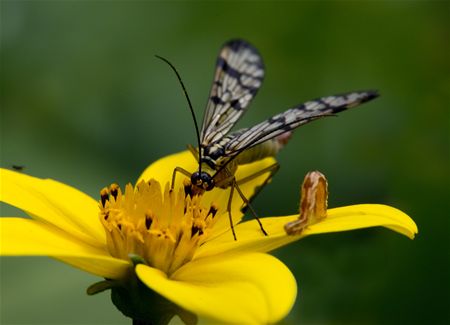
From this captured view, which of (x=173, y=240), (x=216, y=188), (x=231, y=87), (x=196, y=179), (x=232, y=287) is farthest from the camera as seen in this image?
(x=231, y=87)

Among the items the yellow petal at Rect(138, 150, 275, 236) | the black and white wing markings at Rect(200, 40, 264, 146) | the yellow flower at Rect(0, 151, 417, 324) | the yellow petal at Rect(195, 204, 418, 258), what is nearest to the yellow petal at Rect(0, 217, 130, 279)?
the yellow flower at Rect(0, 151, 417, 324)

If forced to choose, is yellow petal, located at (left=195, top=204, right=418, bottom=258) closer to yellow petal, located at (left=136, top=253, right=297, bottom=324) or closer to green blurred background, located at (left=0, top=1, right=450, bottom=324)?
yellow petal, located at (left=136, top=253, right=297, bottom=324)

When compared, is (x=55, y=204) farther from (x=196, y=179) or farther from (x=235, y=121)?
(x=235, y=121)

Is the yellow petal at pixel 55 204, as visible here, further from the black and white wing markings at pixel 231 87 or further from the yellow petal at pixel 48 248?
the black and white wing markings at pixel 231 87

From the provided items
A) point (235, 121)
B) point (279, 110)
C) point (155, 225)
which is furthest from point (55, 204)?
point (279, 110)

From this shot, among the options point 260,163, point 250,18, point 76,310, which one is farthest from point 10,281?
point 250,18

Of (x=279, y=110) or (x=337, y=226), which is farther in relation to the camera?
(x=279, y=110)
